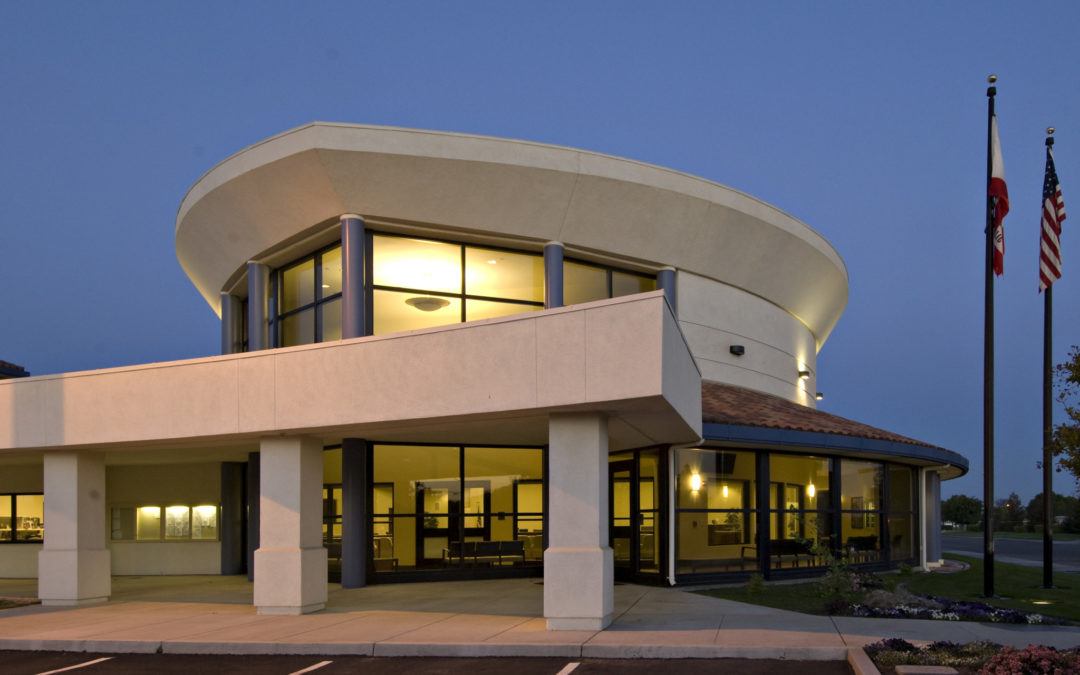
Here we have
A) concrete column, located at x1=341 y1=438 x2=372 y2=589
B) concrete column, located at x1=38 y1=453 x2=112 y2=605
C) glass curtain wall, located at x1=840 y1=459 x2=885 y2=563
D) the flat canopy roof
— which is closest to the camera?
concrete column, located at x1=38 y1=453 x2=112 y2=605

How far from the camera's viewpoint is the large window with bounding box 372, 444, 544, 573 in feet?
64.7

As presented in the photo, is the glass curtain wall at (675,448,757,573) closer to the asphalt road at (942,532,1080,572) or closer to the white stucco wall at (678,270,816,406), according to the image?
the white stucco wall at (678,270,816,406)

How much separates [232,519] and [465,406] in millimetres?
14026

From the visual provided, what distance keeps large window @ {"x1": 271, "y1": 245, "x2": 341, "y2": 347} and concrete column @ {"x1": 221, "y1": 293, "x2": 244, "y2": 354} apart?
11.3 ft

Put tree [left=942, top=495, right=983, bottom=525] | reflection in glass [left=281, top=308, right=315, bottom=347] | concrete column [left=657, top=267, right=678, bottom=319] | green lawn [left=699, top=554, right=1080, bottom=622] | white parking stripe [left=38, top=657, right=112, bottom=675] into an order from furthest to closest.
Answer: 1. tree [left=942, top=495, right=983, bottom=525]
2. concrete column [left=657, top=267, right=678, bottom=319]
3. reflection in glass [left=281, top=308, right=315, bottom=347]
4. green lawn [left=699, top=554, right=1080, bottom=622]
5. white parking stripe [left=38, top=657, right=112, bottom=675]

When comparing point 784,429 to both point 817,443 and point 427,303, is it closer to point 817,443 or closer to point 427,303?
point 817,443

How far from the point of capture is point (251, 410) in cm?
1541

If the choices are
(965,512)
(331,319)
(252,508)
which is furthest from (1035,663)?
(965,512)

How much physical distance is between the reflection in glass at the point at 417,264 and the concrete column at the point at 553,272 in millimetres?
1877

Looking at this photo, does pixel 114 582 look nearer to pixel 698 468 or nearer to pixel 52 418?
pixel 52 418

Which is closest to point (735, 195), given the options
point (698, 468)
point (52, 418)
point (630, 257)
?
point (630, 257)

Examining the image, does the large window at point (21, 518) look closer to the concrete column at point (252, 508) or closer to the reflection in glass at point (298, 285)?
the concrete column at point (252, 508)

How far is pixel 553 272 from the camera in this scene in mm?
20516

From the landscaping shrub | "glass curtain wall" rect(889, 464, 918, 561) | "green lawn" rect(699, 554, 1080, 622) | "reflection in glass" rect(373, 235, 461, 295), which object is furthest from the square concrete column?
"glass curtain wall" rect(889, 464, 918, 561)
